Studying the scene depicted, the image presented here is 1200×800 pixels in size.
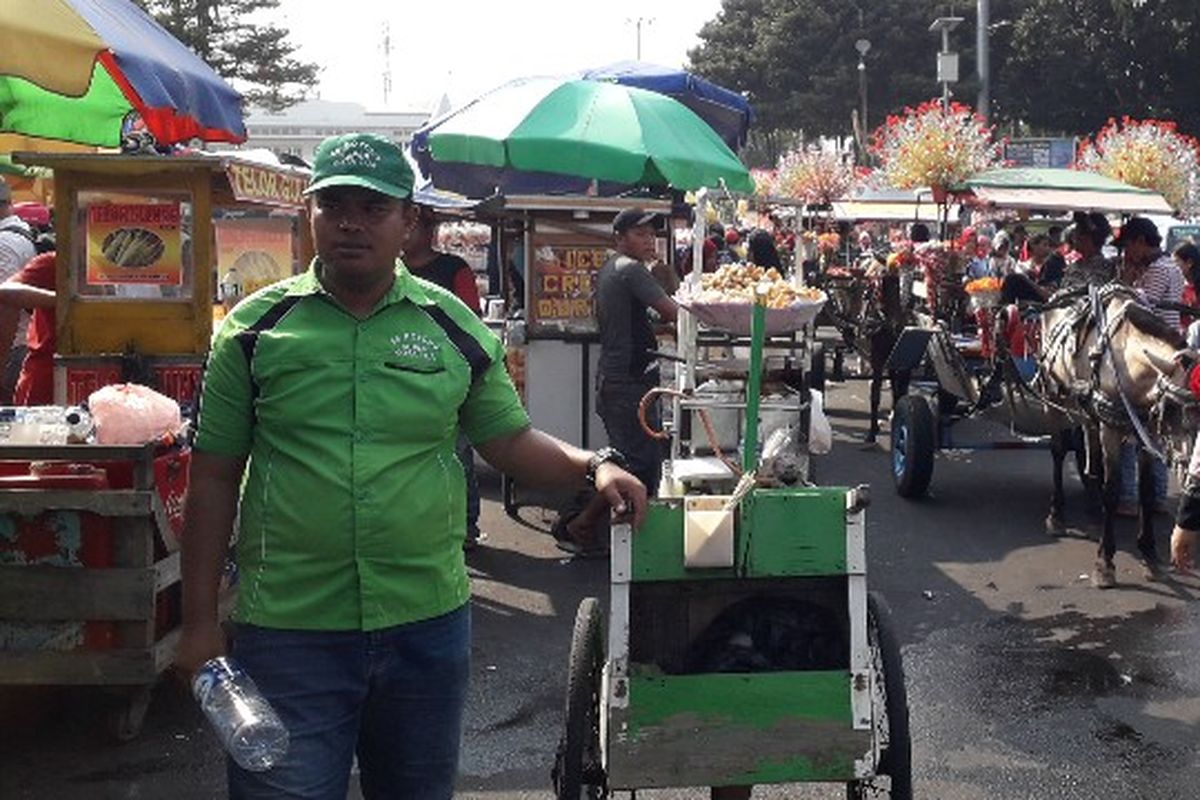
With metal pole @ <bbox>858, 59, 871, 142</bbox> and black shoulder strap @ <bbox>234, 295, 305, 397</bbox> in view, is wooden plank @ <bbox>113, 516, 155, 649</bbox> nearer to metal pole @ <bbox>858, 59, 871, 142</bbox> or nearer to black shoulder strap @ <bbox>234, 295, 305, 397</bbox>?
black shoulder strap @ <bbox>234, 295, 305, 397</bbox>

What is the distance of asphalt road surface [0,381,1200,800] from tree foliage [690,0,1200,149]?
1457 inches

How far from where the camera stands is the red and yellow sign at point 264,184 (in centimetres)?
612

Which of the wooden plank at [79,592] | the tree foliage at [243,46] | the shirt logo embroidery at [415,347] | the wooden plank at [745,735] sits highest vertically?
the tree foliage at [243,46]

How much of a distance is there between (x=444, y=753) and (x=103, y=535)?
2651 mm

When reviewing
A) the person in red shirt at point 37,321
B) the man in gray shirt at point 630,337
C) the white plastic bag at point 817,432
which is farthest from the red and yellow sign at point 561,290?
the person in red shirt at point 37,321

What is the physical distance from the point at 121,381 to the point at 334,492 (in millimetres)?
4002

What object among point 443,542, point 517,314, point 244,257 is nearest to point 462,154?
point 517,314

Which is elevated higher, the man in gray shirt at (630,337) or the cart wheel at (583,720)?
the man in gray shirt at (630,337)

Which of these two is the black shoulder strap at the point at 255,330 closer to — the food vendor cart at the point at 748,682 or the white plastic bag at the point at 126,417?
the food vendor cart at the point at 748,682

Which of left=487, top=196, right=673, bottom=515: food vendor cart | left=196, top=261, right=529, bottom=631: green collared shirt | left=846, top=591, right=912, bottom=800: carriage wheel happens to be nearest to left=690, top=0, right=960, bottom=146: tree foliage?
left=487, top=196, right=673, bottom=515: food vendor cart

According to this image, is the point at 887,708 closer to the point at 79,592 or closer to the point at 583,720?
the point at 583,720

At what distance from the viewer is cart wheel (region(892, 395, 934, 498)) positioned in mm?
10234

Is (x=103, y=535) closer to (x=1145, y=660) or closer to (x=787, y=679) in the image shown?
(x=787, y=679)

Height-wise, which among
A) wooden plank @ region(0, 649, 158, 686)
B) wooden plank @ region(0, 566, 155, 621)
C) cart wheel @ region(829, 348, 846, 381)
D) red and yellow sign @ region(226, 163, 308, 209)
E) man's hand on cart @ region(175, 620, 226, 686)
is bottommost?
wooden plank @ region(0, 649, 158, 686)
